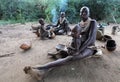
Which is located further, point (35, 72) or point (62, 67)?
point (62, 67)

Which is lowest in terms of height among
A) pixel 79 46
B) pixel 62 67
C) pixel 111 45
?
pixel 62 67

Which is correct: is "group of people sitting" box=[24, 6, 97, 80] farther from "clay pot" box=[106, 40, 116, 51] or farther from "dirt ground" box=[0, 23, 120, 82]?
"clay pot" box=[106, 40, 116, 51]

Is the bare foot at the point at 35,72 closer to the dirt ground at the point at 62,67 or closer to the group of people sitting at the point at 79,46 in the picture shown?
the group of people sitting at the point at 79,46

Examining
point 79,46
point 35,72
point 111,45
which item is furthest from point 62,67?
point 111,45

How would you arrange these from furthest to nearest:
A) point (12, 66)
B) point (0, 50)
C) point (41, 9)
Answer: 1. point (41, 9)
2. point (0, 50)
3. point (12, 66)

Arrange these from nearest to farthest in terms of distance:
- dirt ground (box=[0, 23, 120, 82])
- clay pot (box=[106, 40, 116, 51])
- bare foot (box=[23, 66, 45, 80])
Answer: bare foot (box=[23, 66, 45, 80]) → dirt ground (box=[0, 23, 120, 82]) → clay pot (box=[106, 40, 116, 51])

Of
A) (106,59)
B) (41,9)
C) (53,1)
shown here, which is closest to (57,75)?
(106,59)

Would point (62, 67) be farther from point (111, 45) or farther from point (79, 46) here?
point (111, 45)

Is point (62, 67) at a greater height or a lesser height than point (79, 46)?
lesser

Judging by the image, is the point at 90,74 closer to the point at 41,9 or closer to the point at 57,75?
the point at 57,75

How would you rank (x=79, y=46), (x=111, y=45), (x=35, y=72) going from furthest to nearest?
1. (x=111, y=45)
2. (x=79, y=46)
3. (x=35, y=72)

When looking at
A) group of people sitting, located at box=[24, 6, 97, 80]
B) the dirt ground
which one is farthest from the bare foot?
the dirt ground

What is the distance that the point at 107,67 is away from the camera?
329 centimetres

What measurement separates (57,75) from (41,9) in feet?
25.8
